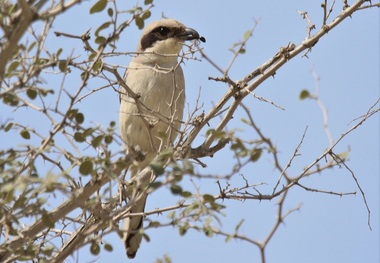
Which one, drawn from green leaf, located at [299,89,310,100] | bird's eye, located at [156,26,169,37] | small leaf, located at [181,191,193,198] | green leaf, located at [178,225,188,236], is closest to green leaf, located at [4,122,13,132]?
small leaf, located at [181,191,193,198]

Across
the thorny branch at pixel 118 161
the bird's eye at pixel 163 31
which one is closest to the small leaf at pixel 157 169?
the thorny branch at pixel 118 161

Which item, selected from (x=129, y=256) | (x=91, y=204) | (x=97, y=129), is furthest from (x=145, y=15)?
(x=129, y=256)

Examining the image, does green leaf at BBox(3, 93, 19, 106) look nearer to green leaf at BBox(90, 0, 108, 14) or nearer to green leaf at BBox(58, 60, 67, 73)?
green leaf at BBox(58, 60, 67, 73)

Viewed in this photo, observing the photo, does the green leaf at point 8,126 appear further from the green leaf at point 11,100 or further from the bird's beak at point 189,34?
the bird's beak at point 189,34

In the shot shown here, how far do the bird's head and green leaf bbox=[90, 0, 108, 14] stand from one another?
2.12 meters

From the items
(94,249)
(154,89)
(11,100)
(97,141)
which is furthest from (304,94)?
(154,89)

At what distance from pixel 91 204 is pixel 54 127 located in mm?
342

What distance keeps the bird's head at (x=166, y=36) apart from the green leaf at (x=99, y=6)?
2124mm

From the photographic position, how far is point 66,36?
305cm

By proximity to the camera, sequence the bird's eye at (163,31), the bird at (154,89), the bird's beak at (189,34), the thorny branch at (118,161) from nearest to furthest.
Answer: the thorny branch at (118,161) < the bird at (154,89) < the bird's beak at (189,34) < the bird's eye at (163,31)

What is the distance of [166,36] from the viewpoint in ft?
17.4

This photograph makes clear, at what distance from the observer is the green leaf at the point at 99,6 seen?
3.01 m

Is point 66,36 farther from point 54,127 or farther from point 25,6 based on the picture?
point 25,6

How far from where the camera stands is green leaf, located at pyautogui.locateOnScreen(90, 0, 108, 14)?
3.01 m
